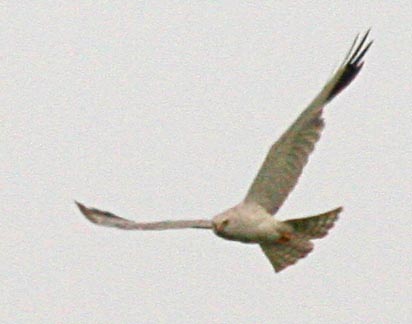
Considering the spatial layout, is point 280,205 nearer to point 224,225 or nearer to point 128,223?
point 224,225

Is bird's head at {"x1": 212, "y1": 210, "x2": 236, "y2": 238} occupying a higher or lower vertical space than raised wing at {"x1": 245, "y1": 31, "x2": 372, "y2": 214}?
lower

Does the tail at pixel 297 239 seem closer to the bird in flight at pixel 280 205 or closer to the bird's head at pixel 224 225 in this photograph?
the bird in flight at pixel 280 205

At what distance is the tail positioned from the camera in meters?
14.8

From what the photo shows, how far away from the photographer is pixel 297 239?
14.9 meters

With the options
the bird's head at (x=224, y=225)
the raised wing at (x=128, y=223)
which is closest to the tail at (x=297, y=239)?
the bird's head at (x=224, y=225)

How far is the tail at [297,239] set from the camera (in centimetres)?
1477

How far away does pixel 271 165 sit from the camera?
1454 centimetres

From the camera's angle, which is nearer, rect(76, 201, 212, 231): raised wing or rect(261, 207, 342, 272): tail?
rect(76, 201, 212, 231): raised wing

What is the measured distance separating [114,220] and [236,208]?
1501 millimetres

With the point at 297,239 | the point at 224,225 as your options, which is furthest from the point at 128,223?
the point at 297,239

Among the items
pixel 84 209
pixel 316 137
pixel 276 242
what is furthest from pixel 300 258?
pixel 84 209

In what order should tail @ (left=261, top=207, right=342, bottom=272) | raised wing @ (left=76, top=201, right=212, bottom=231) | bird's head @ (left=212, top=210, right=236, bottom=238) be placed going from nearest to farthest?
bird's head @ (left=212, top=210, right=236, bottom=238) → raised wing @ (left=76, top=201, right=212, bottom=231) → tail @ (left=261, top=207, right=342, bottom=272)

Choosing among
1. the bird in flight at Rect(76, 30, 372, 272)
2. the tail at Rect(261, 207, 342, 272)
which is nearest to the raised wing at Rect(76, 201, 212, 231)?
the bird in flight at Rect(76, 30, 372, 272)

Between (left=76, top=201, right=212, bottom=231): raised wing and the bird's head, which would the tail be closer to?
the bird's head
